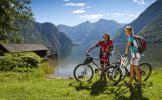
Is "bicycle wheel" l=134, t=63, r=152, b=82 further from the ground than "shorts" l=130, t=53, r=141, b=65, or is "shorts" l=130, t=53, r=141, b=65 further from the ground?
"shorts" l=130, t=53, r=141, b=65

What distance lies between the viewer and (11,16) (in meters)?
49.7

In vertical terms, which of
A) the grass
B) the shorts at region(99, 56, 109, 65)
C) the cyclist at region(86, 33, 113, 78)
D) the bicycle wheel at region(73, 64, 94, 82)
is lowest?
the grass

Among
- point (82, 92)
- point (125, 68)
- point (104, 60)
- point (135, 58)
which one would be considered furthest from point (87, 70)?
point (135, 58)

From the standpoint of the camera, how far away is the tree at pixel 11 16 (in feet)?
160

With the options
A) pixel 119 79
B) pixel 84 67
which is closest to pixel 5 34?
pixel 84 67

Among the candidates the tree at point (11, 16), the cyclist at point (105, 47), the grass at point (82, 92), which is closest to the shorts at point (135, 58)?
the grass at point (82, 92)

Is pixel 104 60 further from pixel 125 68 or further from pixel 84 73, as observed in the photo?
pixel 125 68

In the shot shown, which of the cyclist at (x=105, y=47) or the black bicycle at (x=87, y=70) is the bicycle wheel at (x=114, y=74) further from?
the cyclist at (x=105, y=47)

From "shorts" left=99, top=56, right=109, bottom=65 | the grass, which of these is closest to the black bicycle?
"shorts" left=99, top=56, right=109, bottom=65

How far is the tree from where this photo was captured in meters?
48.7

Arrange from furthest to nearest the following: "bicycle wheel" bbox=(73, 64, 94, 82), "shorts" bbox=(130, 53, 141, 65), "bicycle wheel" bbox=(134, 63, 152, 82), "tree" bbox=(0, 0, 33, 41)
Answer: "tree" bbox=(0, 0, 33, 41)
"bicycle wheel" bbox=(73, 64, 94, 82)
"bicycle wheel" bbox=(134, 63, 152, 82)
"shorts" bbox=(130, 53, 141, 65)

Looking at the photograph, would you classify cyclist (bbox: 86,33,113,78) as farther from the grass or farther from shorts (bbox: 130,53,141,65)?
shorts (bbox: 130,53,141,65)

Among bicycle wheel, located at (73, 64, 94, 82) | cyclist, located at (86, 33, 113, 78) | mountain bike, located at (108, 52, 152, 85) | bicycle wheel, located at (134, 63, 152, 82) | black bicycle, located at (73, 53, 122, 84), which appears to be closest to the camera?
mountain bike, located at (108, 52, 152, 85)

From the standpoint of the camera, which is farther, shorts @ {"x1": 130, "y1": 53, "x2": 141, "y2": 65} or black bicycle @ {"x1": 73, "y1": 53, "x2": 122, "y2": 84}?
black bicycle @ {"x1": 73, "y1": 53, "x2": 122, "y2": 84}
